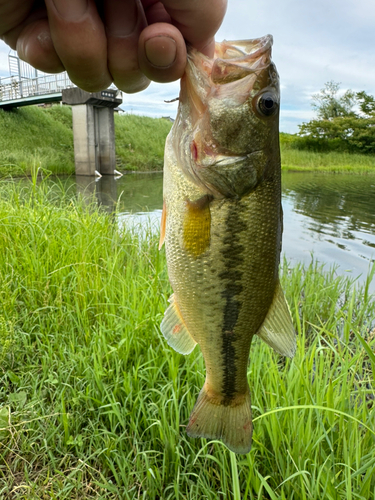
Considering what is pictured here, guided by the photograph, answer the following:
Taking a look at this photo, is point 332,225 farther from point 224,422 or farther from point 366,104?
point 366,104

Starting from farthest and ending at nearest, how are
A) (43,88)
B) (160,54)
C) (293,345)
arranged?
(43,88)
(293,345)
(160,54)

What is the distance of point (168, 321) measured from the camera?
5.55 feet

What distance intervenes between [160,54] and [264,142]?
0.54 meters

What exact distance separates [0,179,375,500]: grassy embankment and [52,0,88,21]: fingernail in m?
1.78

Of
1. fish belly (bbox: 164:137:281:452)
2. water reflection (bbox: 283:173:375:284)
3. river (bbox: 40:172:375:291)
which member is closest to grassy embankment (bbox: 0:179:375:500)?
fish belly (bbox: 164:137:281:452)

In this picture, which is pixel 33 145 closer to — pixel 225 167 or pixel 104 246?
pixel 104 246

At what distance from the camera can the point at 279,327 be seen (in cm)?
160

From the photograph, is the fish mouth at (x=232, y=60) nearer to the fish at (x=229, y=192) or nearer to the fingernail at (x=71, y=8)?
the fish at (x=229, y=192)

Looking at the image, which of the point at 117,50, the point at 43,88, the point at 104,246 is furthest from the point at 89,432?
the point at 43,88

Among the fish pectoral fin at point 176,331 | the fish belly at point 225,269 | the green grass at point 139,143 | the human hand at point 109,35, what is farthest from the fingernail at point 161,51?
Result: the green grass at point 139,143

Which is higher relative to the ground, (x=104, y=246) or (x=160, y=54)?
(x=160, y=54)

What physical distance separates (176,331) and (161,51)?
115 cm

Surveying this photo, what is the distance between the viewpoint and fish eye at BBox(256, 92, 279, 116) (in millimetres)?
1516

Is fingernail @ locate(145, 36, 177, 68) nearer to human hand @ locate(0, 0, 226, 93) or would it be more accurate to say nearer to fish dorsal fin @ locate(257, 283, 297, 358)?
human hand @ locate(0, 0, 226, 93)
